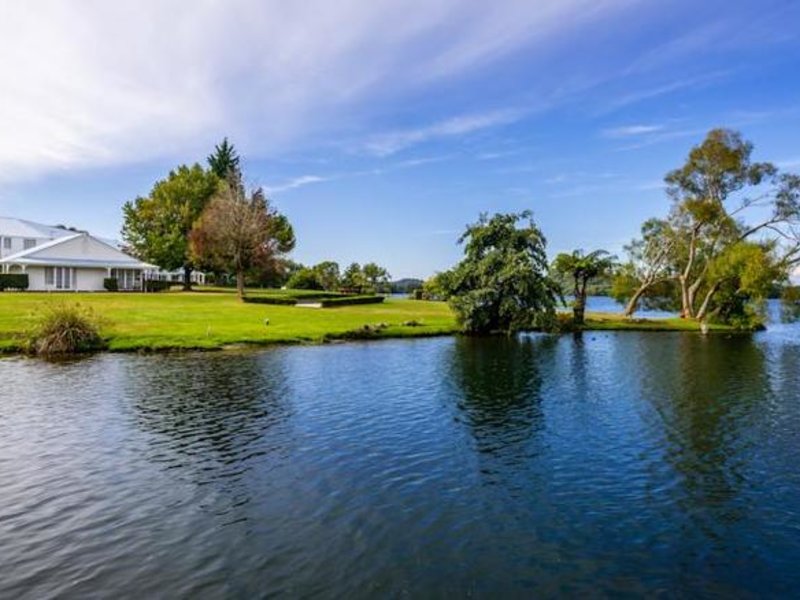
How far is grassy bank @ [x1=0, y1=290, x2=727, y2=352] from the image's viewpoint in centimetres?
3962

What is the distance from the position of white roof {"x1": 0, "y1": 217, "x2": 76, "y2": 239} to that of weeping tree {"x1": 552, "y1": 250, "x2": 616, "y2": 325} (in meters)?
88.6

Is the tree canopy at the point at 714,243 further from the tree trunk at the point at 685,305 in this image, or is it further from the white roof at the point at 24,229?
the white roof at the point at 24,229

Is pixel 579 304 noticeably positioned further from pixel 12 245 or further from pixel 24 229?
pixel 24 229

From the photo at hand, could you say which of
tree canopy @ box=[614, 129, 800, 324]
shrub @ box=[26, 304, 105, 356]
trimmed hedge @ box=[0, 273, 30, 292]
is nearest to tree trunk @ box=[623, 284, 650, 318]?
tree canopy @ box=[614, 129, 800, 324]

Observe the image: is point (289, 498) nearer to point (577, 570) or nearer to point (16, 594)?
point (16, 594)

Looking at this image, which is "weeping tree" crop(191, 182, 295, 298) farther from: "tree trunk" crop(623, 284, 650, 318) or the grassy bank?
"tree trunk" crop(623, 284, 650, 318)

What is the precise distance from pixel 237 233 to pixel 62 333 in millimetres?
36327

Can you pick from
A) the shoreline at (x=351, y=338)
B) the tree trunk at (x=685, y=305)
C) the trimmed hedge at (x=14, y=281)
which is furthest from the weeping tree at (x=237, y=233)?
the tree trunk at (x=685, y=305)

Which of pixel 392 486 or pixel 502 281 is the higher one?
pixel 502 281

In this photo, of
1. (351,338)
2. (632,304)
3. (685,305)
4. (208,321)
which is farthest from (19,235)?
(685,305)

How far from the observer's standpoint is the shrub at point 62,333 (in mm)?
35750

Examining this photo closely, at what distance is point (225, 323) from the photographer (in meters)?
48.0

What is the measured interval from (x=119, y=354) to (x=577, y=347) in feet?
105

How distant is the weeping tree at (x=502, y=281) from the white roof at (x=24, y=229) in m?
81.4
